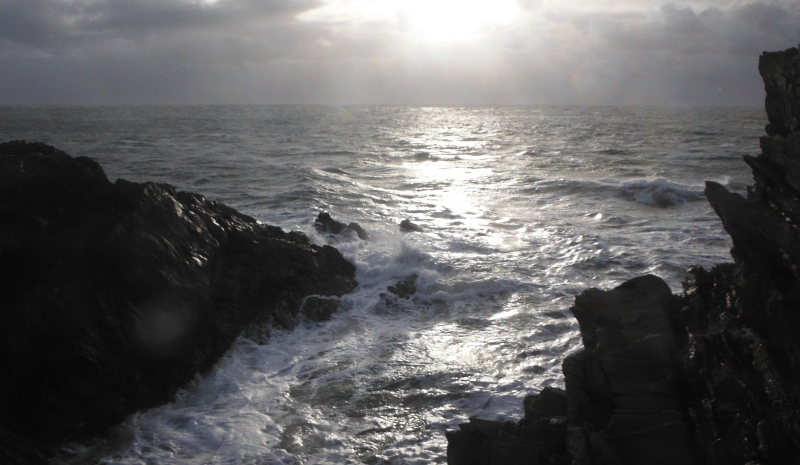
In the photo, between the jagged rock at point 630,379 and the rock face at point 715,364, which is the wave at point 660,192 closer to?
the jagged rock at point 630,379

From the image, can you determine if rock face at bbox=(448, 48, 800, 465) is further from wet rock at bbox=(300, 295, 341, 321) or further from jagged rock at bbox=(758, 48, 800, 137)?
wet rock at bbox=(300, 295, 341, 321)

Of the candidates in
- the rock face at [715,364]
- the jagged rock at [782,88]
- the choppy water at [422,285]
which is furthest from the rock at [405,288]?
the jagged rock at [782,88]

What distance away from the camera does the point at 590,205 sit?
2158 cm

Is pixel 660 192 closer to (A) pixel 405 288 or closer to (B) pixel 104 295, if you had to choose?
(A) pixel 405 288

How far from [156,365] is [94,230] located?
2.33m

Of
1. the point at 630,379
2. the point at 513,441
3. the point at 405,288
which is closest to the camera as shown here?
the point at 513,441

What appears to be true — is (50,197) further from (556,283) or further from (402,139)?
(402,139)

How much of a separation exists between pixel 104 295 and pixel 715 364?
7750mm

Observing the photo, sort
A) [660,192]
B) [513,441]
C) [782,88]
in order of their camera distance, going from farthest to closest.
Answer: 1. [660,192]
2. [782,88]
3. [513,441]

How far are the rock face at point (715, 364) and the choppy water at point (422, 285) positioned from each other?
6.03ft

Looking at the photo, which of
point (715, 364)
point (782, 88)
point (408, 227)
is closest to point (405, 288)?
point (408, 227)

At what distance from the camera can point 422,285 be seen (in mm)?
12633

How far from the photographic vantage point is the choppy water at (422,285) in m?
7.49

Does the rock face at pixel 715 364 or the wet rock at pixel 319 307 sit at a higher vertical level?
the rock face at pixel 715 364
